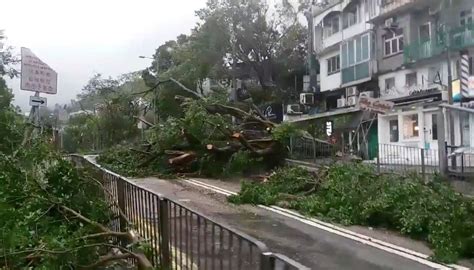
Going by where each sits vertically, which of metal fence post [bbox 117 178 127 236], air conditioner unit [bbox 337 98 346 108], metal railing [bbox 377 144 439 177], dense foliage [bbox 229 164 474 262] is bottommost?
dense foliage [bbox 229 164 474 262]

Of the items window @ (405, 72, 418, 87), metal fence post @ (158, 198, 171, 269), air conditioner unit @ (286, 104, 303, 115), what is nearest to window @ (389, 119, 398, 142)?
window @ (405, 72, 418, 87)

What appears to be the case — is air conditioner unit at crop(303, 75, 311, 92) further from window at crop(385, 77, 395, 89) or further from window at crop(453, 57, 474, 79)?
window at crop(453, 57, 474, 79)

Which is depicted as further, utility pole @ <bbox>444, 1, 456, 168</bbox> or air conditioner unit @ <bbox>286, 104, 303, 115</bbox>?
air conditioner unit @ <bbox>286, 104, 303, 115</bbox>

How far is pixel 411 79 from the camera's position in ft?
85.2

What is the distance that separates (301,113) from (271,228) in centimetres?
2692

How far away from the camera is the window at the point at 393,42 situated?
26.7 metres

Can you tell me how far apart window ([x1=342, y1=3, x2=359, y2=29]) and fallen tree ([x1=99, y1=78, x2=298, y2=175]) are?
48.5 ft

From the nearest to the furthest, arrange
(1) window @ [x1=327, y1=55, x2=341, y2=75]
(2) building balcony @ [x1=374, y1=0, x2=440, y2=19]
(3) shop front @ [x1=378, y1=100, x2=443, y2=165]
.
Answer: (3) shop front @ [x1=378, y1=100, x2=443, y2=165]
(2) building balcony @ [x1=374, y1=0, x2=440, y2=19]
(1) window @ [x1=327, y1=55, x2=341, y2=75]

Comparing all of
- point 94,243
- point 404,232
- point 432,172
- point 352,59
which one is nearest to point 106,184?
point 94,243

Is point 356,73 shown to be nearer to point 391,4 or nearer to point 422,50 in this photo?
point 391,4

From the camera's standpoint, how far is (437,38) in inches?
925

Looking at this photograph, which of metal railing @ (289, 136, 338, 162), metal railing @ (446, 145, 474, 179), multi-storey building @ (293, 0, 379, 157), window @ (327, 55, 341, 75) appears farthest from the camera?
window @ (327, 55, 341, 75)

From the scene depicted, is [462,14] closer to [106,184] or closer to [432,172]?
[432,172]

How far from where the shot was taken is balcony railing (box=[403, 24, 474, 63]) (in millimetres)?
21547
